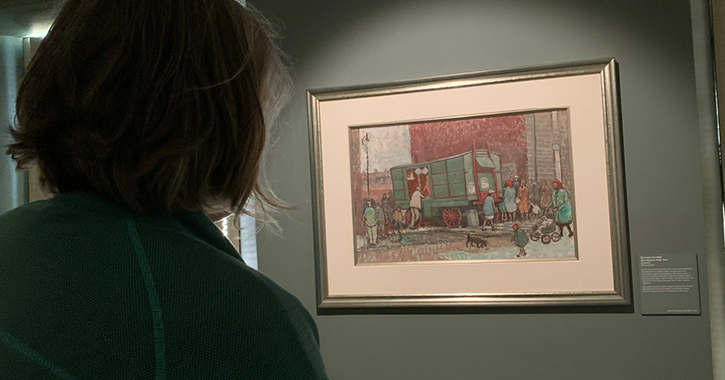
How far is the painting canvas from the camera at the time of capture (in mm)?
1819

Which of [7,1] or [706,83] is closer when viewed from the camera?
[706,83]

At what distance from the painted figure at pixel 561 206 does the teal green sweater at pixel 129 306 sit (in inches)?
56.5

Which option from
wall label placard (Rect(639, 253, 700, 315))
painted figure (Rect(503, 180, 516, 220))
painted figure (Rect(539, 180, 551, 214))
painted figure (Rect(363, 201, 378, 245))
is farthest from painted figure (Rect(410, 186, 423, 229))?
wall label placard (Rect(639, 253, 700, 315))

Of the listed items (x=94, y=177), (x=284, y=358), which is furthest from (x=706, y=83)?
(x=94, y=177)

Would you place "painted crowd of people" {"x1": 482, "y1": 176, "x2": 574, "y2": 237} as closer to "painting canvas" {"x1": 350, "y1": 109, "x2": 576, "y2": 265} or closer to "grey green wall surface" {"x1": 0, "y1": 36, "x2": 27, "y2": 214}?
"painting canvas" {"x1": 350, "y1": 109, "x2": 576, "y2": 265}

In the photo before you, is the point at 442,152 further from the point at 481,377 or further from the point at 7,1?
the point at 7,1

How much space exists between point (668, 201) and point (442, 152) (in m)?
0.66

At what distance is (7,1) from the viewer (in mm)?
2297

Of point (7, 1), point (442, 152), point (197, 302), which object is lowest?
point (197, 302)

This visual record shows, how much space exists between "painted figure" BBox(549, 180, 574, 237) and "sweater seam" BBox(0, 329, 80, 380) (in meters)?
1.57

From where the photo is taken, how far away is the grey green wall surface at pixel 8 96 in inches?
94.3

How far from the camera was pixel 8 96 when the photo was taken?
7.94ft

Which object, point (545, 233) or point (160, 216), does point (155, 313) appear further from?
point (545, 233)

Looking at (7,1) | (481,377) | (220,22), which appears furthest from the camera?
(7,1)
